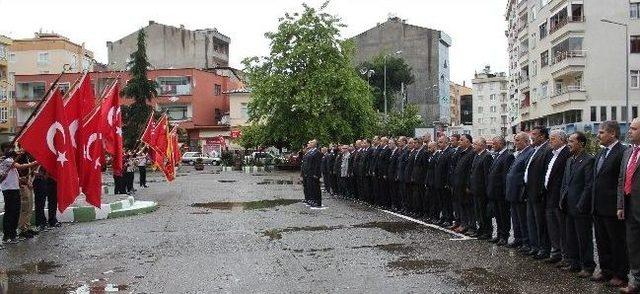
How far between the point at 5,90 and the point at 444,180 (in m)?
80.5

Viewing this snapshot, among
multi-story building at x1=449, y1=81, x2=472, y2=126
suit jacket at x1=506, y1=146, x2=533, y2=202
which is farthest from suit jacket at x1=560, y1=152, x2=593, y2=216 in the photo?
multi-story building at x1=449, y1=81, x2=472, y2=126

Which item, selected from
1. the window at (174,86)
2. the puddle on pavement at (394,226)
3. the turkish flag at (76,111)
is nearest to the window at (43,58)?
the window at (174,86)

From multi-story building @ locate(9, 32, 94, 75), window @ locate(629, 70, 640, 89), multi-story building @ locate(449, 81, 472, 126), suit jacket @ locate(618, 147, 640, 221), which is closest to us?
suit jacket @ locate(618, 147, 640, 221)

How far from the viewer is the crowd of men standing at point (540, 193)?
29.1 feet

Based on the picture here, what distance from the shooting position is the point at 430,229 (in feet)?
48.2

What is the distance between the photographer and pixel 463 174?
1409 centimetres

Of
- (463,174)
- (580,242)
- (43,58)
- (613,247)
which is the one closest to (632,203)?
(613,247)

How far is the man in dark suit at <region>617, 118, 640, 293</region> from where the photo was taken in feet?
26.9

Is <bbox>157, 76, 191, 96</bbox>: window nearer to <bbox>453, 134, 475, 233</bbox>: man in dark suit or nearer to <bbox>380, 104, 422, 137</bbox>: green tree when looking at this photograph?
<bbox>380, 104, 422, 137</bbox>: green tree

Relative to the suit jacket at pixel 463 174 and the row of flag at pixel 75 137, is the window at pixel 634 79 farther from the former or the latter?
the row of flag at pixel 75 137

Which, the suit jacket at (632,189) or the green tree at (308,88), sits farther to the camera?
the green tree at (308,88)

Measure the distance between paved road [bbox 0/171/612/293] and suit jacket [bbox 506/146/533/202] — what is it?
0.87 meters

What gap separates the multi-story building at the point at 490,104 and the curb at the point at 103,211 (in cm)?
12587

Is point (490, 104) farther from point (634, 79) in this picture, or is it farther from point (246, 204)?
point (246, 204)
